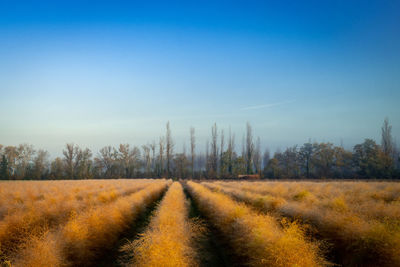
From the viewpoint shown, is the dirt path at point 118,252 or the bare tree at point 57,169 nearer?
the dirt path at point 118,252

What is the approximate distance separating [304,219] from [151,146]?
65.5 metres

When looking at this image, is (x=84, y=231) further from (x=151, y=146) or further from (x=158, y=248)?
(x=151, y=146)

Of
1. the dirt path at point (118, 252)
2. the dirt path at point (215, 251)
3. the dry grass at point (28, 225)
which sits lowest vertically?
the dirt path at point (118, 252)

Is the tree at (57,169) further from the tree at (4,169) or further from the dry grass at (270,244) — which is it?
the dry grass at (270,244)

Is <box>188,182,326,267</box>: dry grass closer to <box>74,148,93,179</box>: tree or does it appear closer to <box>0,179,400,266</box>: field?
<box>0,179,400,266</box>: field

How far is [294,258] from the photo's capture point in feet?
17.5

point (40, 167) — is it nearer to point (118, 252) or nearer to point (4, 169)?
point (4, 169)

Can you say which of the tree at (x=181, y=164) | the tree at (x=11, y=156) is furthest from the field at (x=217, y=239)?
the tree at (x=11, y=156)

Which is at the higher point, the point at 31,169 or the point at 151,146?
the point at 151,146

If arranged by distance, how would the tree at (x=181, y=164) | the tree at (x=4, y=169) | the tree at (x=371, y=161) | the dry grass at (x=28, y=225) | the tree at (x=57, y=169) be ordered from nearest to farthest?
the dry grass at (x=28, y=225), the tree at (x=371, y=161), the tree at (x=4, y=169), the tree at (x=57, y=169), the tree at (x=181, y=164)

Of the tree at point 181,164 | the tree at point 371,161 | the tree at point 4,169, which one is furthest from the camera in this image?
the tree at point 181,164

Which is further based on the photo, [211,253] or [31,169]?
[31,169]

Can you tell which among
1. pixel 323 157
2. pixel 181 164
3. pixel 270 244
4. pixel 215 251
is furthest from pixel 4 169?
pixel 323 157

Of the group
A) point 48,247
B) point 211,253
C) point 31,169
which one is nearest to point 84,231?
point 48,247
